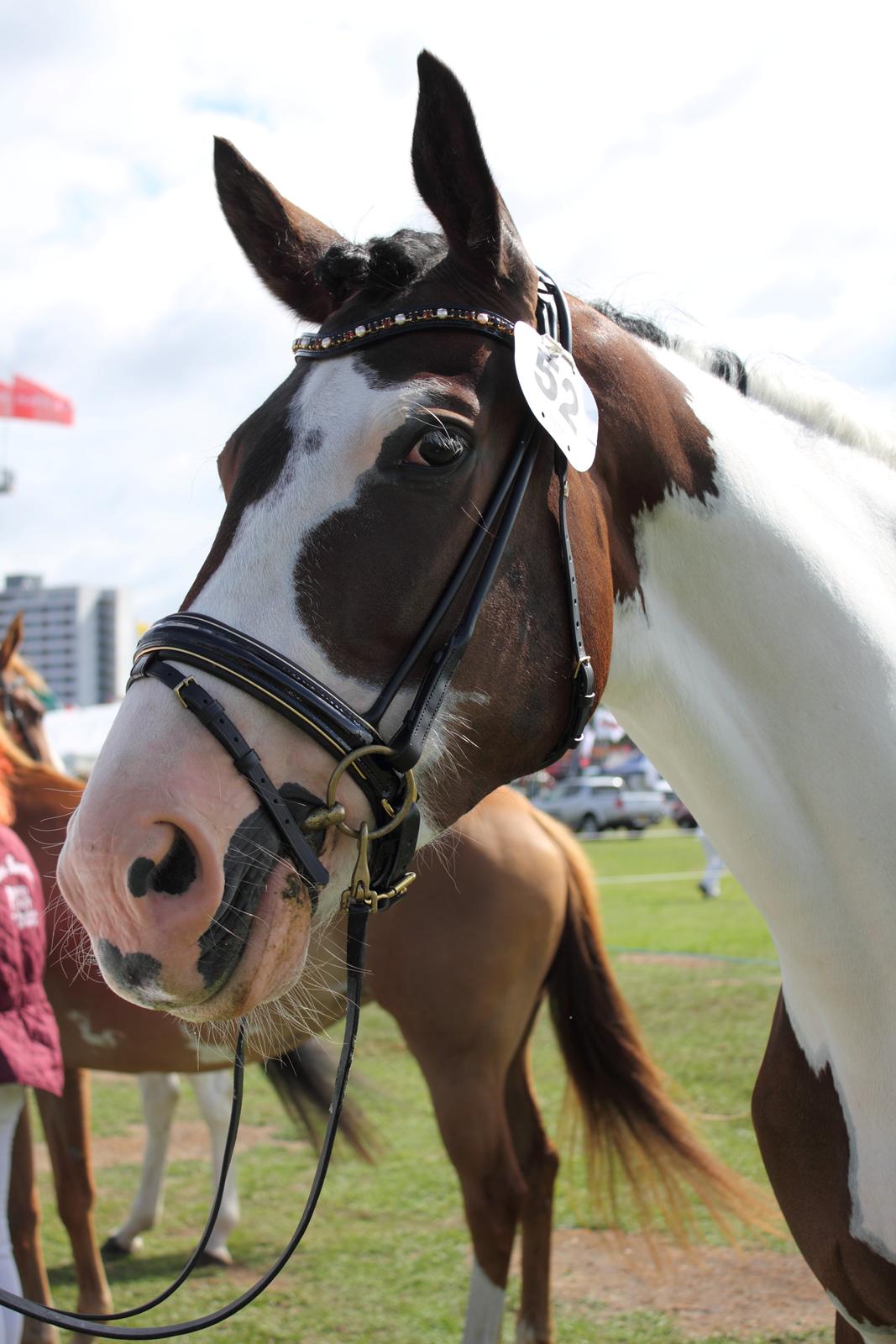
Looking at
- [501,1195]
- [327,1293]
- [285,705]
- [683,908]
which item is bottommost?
[683,908]

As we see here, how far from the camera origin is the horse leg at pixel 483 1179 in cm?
363

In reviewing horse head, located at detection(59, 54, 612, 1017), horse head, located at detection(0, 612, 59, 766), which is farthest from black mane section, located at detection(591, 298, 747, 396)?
horse head, located at detection(0, 612, 59, 766)

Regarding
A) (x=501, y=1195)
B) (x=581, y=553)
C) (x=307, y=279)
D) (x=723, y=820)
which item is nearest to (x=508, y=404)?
(x=581, y=553)

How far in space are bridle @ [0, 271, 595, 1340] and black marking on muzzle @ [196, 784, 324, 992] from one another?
2 cm

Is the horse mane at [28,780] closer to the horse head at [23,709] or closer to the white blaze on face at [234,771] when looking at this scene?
the horse head at [23,709]

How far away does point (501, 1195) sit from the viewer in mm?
3697

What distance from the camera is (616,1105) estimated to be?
3.96 m

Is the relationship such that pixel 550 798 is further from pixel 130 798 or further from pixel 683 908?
pixel 130 798

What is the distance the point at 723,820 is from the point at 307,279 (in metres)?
1.20

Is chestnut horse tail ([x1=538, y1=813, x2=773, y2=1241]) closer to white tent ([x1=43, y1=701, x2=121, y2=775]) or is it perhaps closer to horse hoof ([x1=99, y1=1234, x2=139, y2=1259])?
horse hoof ([x1=99, y1=1234, x2=139, y2=1259])

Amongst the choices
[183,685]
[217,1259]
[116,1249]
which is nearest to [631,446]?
[183,685]

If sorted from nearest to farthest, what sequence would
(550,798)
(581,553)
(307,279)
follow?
(581,553), (307,279), (550,798)

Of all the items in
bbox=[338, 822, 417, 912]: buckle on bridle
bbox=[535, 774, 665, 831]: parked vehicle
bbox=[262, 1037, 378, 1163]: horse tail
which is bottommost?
bbox=[535, 774, 665, 831]: parked vehicle

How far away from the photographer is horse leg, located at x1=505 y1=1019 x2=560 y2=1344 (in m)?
3.85
